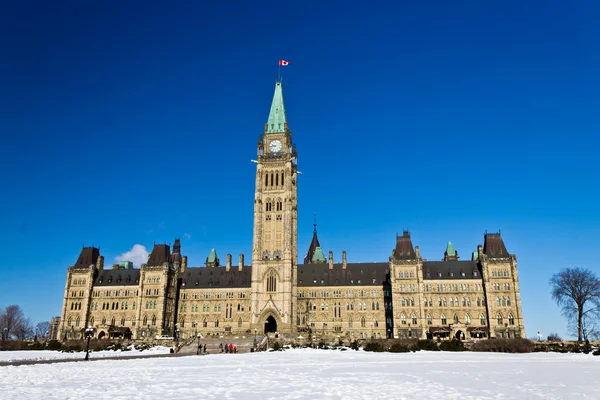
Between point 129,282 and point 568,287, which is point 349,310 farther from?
point 129,282

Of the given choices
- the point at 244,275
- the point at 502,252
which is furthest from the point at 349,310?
the point at 502,252

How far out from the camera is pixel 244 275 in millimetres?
107438

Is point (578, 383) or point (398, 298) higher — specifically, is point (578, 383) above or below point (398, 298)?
below

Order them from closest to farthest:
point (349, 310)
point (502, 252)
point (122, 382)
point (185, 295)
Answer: point (122, 382) < point (502, 252) < point (349, 310) < point (185, 295)

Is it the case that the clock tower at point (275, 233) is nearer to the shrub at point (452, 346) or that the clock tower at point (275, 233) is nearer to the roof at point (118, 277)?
the roof at point (118, 277)

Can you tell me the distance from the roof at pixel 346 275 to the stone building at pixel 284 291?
0.21 m

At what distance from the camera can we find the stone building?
3632 inches

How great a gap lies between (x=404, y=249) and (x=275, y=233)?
83.4ft

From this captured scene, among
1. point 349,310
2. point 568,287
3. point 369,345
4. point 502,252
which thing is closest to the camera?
point 369,345

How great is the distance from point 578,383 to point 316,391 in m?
13.1

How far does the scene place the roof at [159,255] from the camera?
4151 inches

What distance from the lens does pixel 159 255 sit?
349 ft

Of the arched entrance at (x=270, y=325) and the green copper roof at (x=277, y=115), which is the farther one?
the green copper roof at (x=277, y=115)

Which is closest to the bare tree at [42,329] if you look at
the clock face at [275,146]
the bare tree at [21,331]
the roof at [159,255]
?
the bare tree at [21,331]
